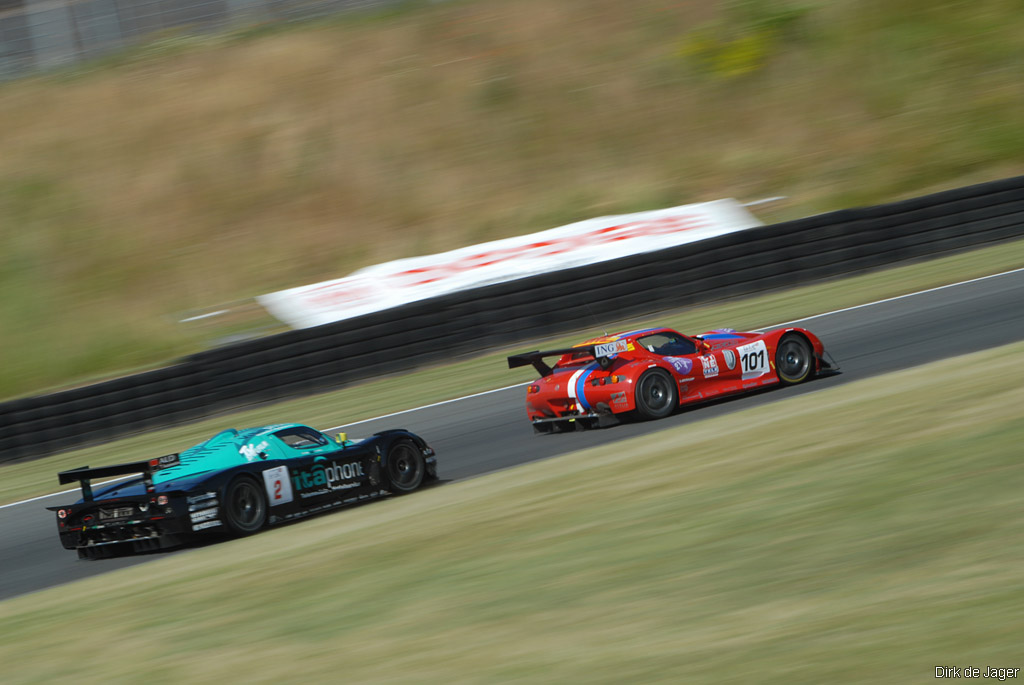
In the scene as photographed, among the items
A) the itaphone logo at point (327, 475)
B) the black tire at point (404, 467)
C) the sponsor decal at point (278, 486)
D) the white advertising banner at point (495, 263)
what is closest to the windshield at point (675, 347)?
the black tire at point (404, 467)

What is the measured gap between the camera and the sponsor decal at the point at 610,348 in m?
10.9

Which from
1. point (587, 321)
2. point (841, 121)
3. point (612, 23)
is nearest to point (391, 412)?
point (587, 321)

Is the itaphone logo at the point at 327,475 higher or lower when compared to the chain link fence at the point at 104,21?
lower

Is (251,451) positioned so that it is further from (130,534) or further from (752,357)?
(752,357)

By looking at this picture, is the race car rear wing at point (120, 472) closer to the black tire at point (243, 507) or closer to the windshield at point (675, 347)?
the black tire at point (243, 507)

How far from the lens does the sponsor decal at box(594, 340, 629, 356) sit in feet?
35.7

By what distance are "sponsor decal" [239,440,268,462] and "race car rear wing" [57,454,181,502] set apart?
0.50 meters

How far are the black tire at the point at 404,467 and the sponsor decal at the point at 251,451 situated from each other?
3.90 feet

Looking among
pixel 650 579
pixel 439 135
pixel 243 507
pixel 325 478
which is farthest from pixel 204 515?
pixel 439 135

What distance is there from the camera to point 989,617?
13.1 feet

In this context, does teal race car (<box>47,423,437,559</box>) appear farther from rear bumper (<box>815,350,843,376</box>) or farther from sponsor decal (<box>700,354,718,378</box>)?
rear bumper (<box>815,350,843,376</box>)

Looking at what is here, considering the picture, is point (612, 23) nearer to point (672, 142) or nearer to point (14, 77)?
point (672, 142)

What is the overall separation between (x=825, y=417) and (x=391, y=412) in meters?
6.82

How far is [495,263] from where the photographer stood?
1836 centimetres
